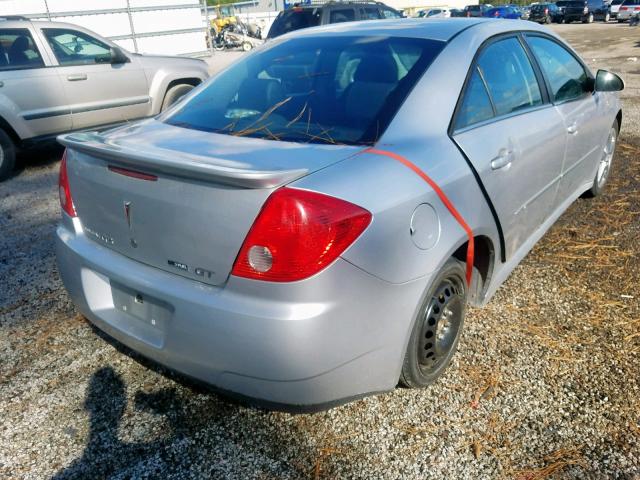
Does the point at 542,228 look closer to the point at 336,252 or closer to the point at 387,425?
the point at 387,425

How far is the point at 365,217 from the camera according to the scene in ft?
5.94

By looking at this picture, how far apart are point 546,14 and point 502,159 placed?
1730 inches

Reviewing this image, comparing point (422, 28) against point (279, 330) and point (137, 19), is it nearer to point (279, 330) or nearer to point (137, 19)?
point (279, 330)

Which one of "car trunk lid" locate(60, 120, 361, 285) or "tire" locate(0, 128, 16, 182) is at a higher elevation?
"car trunk lid" locate(60, 120, 361, 285)

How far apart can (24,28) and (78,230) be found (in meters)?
5.07

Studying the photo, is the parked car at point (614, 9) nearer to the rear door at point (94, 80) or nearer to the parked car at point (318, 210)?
the rear door at point (94, 80)

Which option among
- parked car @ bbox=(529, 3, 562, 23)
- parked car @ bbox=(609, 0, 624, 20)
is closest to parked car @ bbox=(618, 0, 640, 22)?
parked car @ bbox=(609, 0, 624, 20)

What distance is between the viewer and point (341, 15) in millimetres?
9930

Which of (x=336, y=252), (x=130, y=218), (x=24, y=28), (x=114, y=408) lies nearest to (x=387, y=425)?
(x=336, y=252)

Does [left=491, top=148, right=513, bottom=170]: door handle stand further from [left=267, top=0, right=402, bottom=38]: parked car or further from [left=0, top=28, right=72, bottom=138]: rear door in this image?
[left=267, top=0, right=402, bottom=38]: parked car

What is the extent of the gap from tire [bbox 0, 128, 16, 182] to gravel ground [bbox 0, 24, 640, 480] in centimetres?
331

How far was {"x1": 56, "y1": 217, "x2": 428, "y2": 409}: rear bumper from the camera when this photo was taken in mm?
1760

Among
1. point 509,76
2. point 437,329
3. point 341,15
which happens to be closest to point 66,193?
point 437,329

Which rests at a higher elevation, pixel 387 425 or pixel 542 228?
pixel 542 228
